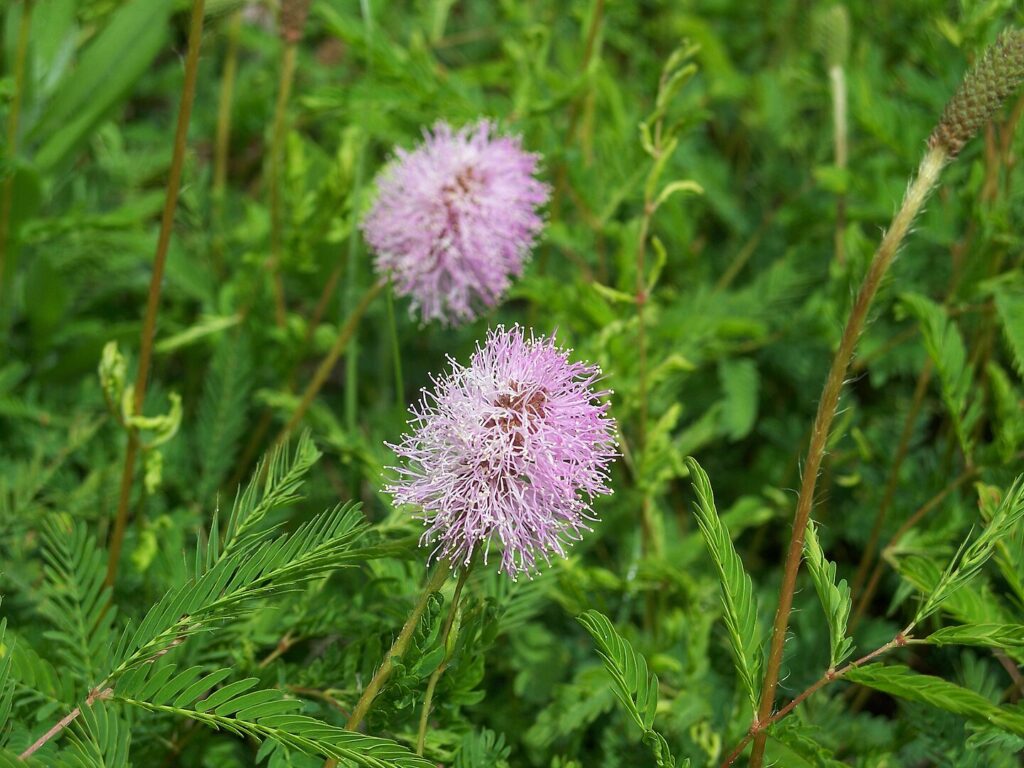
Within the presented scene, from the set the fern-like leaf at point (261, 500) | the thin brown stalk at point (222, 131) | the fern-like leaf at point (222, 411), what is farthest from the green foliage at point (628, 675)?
the thin brown stalk at point (222, 131)

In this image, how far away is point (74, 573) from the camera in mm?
1809

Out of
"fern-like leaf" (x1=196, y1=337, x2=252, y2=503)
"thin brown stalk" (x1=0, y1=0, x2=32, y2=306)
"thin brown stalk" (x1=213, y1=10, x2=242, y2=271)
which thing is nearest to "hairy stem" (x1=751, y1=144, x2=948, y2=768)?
"fern-like leaf" (x1=196, y1=337, x2=252, y2=503)

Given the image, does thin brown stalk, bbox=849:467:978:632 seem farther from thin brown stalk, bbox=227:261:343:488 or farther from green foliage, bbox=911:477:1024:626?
thin brown stalk, bbox=227:261:343:488

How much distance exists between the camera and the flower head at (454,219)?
86.9 inches

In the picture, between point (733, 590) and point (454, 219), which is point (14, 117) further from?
point (733, 590)

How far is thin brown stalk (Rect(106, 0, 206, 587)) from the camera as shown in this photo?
5.67ft

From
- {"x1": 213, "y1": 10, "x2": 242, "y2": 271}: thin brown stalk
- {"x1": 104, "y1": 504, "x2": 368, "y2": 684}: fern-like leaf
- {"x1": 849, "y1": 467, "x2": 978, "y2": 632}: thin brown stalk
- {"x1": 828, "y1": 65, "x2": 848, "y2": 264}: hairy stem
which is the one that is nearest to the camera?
{"x1": 104, "y1": 504, "x2": 368, "y2": 684}: fern-like leaf

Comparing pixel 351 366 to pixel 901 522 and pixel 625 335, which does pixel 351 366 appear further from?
pixel 901 522

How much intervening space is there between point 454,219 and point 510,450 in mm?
950

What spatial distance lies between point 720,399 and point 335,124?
154cm

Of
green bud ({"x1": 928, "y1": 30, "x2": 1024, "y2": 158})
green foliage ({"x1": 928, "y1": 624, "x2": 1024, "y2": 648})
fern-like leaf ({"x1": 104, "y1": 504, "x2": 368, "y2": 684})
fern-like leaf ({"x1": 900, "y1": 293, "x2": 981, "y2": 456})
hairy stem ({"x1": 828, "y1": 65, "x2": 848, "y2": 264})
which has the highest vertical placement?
hairy stem ({"x1": 828, "y1": 65, "x2": 848, "y2": 264})

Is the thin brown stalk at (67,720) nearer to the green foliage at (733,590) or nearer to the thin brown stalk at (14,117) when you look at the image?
the green foliage at (733,590)

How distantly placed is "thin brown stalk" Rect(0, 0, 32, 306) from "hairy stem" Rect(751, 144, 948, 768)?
A: 202cm

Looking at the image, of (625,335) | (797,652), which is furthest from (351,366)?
(797,652)
